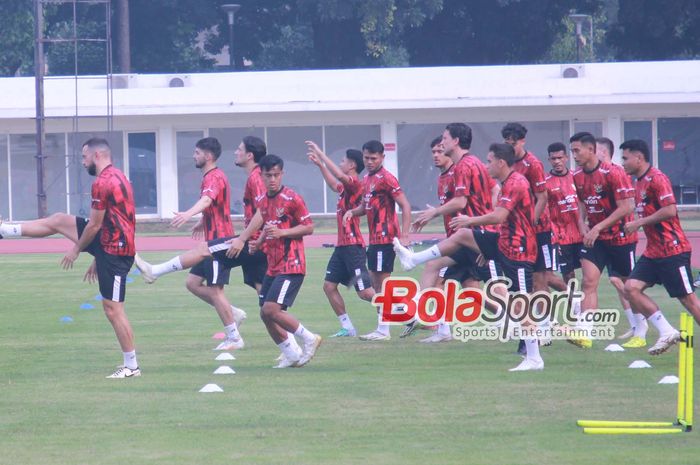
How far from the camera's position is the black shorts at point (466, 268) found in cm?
1236

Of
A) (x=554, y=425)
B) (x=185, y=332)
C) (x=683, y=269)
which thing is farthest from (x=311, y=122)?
(x=554, y=425)

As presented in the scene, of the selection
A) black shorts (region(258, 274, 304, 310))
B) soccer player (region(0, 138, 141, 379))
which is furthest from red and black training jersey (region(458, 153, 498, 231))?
soccer player (region(0, 138, 141, 379))

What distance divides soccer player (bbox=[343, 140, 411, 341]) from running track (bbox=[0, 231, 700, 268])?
14.0m

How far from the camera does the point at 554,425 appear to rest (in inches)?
332

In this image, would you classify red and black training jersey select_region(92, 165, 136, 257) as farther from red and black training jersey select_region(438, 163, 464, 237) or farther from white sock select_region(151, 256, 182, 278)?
red and black training jersey select_region(438, 163, 464, 237)

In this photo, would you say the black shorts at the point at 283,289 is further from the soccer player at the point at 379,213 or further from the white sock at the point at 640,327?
the white sock at the point at 640,327

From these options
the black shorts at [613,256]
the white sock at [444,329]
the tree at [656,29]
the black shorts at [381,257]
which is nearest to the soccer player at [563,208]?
the black shorts at [613,256]

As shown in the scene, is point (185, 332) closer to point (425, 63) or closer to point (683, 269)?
point (683, 269)

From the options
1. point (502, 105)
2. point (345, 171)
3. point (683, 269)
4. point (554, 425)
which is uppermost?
point (502, 105)

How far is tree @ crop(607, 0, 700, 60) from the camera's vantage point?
47562mm

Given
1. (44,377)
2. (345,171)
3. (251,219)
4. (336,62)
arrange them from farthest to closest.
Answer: (336,62), (345,171), (251,219), (44,377)

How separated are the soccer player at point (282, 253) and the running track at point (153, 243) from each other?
16.5 m

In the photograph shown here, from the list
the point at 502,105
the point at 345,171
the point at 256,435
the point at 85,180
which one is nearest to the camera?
the point at 256,435

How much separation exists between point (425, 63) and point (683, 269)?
41.3m
